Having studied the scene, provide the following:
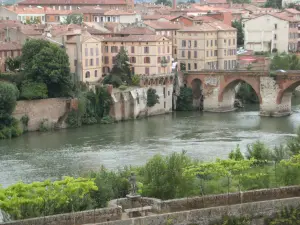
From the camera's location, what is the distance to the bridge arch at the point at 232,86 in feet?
201

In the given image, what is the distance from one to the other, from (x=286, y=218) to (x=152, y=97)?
36.0m

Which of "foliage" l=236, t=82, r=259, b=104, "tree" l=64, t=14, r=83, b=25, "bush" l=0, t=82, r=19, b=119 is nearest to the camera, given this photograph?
"bush" l=0, t=82, r=19, b=119

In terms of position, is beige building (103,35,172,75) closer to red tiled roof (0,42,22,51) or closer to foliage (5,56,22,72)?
red tiled roof (0,42,22,51)

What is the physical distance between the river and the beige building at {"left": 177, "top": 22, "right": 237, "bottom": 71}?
8.07m

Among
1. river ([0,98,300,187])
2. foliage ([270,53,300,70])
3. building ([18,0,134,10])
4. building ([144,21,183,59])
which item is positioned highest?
building ([18,0,134,10])

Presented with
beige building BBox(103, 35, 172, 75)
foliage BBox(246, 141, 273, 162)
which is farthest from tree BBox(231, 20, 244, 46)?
foliage BBox(246, 141, 273, 162)

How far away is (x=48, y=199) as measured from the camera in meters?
24.2

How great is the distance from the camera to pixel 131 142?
153 feet

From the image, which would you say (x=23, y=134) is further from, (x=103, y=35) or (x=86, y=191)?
(x=86, y=191)

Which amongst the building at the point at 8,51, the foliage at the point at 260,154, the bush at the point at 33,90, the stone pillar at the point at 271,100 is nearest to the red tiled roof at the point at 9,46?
the building at the point at 8,51

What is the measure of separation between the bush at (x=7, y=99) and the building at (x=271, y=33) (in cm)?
3381

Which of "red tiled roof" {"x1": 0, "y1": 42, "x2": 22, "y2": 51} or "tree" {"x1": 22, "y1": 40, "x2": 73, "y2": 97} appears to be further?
"red tiled roof" {"x1": 0, "y1": 42, "x2": 22, "y2": 51}

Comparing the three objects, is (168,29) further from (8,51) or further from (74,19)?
(8,51)

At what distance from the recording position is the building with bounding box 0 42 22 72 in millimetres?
55656
